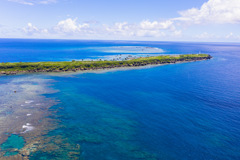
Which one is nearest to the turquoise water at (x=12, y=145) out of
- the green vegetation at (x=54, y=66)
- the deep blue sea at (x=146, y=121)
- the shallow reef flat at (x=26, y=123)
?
the shallow reef flat at (x=26, y=123)

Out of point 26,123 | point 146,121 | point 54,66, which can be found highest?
point 54,66

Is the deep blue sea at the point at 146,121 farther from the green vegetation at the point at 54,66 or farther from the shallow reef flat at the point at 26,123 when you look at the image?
the green vegetation at the point at 54,66

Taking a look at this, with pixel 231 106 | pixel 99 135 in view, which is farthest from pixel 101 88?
pixel 231 106

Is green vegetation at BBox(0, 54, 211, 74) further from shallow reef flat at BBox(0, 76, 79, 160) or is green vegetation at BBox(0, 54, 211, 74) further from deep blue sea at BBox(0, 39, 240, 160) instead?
shallow reef flat at BBox(0, 76, 79, 160)

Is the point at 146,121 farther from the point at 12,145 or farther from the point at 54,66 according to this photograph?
the point at 54,66

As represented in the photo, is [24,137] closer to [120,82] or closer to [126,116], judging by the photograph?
[126,116]

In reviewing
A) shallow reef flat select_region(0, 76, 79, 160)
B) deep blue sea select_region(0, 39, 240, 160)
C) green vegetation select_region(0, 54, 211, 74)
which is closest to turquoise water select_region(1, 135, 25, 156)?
shallow reef flat select_region(0, 76, 79, 160)

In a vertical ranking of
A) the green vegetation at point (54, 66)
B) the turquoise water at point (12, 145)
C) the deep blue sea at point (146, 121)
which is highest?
the green vegetation at point (54, 66)

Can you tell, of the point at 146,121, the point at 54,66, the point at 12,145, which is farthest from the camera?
the point at 54,66

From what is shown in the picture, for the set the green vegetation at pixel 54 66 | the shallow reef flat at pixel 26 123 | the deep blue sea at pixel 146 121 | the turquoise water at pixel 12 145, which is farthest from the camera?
the green vegetation at pixel 54 66

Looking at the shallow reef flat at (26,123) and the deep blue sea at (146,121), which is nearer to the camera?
the deep blue sea at (146,121)

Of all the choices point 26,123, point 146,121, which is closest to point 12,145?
point 26,123
